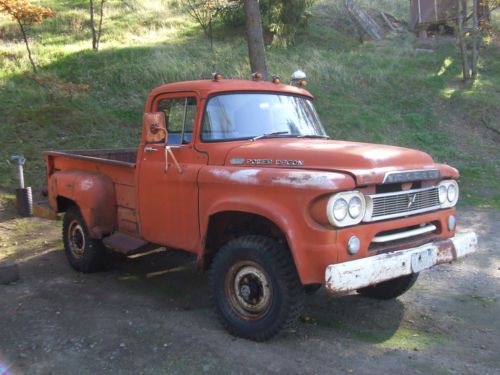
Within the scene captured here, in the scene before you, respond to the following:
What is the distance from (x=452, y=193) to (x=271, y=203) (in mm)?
1733

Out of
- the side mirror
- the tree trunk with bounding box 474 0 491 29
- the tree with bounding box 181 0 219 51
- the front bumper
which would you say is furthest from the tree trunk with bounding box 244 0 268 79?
the tree trunk with bounding box 474 0 491 29

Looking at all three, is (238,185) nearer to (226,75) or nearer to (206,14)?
(226,75)

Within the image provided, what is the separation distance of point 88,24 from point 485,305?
1899 cm

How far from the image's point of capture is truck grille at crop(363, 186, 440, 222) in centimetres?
400

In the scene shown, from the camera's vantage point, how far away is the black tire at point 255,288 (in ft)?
13.3

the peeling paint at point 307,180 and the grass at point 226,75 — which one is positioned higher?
the grass at point 226,75

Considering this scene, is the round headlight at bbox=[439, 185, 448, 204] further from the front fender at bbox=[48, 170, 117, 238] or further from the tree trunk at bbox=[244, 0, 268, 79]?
the tree trunk at bbox=[244, 0, 268, 79]

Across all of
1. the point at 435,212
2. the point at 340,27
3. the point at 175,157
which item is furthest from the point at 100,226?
the point at 340,27

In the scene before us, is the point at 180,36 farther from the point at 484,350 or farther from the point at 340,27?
the point at 484,350

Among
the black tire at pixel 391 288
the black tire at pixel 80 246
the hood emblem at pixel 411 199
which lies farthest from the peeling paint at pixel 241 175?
the black tire at pixel 80 246

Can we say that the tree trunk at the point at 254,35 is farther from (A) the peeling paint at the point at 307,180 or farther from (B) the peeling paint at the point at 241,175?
(A) the peeling paint at the point at 307,180

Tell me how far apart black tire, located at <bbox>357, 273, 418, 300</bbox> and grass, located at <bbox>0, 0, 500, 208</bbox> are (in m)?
5.98

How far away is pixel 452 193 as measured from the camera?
15.4 feet

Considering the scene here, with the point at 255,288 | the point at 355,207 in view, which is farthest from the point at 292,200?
the point at 255,288
